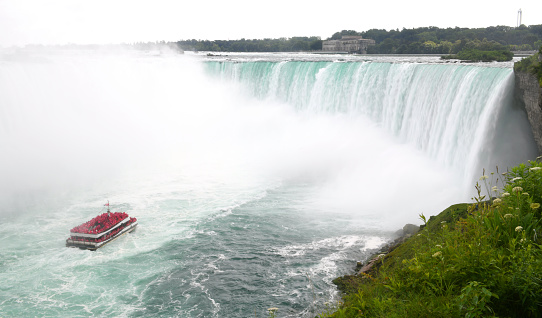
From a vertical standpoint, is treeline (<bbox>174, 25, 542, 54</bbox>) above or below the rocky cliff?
above

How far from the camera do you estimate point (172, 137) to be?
1453 inches

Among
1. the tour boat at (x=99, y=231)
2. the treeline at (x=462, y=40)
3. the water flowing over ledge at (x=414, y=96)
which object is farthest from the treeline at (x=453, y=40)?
the tour boat at (x=99, y=231)

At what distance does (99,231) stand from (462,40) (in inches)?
1439

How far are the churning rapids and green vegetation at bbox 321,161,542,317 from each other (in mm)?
1417

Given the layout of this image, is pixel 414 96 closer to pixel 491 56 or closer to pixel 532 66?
pixel 491 56

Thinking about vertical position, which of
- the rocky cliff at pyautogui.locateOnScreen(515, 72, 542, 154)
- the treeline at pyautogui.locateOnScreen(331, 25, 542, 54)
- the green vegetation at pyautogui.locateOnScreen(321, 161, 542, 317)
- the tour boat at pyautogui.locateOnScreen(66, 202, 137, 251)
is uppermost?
the treeline at pyautogui.locateOnScreen(331, 25, 542, 54)

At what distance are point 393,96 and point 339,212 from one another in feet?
32.1

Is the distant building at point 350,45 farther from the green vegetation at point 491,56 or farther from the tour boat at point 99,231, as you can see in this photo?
the tour boat at point 99,231

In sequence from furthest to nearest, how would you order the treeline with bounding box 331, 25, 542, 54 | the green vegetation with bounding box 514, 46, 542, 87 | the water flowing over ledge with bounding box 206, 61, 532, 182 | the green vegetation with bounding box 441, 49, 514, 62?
the treeline with bounding box 331, 25, 542, 54 → the green vegetation with bounding box 441, 49, 514, 62 → the water flowing over ledge with bounding box 206, 61, 532, 182 → the green vegetation with bounding box 514, 46, 542, 87

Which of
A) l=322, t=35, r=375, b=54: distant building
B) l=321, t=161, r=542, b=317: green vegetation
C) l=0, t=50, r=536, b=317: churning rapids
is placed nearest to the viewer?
l=321, t=161, r=542, b=317: green vegetation

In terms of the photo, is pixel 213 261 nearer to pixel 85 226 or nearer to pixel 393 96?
pixel 85 226

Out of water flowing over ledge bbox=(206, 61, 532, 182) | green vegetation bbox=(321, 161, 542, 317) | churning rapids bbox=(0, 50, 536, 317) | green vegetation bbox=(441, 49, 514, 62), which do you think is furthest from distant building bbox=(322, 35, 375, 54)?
green vegetation bbox=(321, 161, 542, 317)

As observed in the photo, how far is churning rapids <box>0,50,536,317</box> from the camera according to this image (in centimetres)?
1388

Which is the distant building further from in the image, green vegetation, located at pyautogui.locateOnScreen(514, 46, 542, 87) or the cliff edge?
the cliff edge
